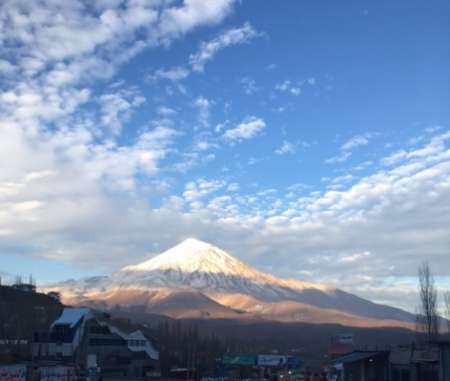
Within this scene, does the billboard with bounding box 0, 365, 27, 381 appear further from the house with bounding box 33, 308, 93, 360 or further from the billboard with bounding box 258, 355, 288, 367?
the house with bounding box 33, 308, 93, 360

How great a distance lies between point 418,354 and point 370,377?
11609mm

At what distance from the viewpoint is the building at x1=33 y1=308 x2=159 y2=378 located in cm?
9212

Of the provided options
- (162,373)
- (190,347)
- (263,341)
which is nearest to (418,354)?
(162,373)

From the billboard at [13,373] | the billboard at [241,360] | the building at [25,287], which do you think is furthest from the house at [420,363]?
the building at [25,287]

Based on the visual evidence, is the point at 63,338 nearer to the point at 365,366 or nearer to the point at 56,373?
the point at 56,373

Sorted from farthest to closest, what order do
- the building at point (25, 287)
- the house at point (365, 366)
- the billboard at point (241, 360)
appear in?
the building at point (25, 287) → the billboard at point (241, 360) → the house at point (365, 366)

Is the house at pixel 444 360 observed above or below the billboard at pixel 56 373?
above

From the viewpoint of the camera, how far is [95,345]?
9344 centimetres

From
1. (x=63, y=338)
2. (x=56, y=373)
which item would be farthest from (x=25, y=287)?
(x=56, y=373)

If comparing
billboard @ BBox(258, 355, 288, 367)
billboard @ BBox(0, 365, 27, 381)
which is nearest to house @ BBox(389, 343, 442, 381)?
billboard @ BBox(0, 365, 27, 381)

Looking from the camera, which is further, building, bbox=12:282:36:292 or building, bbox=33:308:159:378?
building, bbox=12:282:36:292

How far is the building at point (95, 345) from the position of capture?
92.1m

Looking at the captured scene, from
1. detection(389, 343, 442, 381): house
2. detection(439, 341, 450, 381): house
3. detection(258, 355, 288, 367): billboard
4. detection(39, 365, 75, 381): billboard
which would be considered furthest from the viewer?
detection(258, 355, 288, 367): billboard

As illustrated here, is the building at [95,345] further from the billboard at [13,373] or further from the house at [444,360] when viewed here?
the house at [444,360]
